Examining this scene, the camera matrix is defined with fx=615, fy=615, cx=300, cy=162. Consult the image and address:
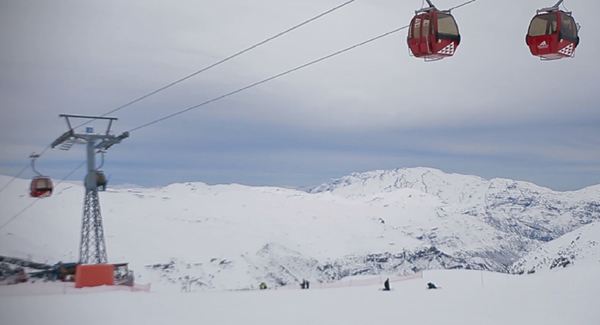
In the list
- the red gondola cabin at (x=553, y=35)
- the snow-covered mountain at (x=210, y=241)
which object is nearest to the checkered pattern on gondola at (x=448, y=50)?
the red gondola cabin at (x=553, y=35)

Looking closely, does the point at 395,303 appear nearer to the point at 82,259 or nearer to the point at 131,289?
the point at 131,289

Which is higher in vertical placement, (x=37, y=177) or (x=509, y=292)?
(x=37, y=177)

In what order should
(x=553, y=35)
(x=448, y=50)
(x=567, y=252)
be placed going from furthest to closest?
(x=567, y=252)
(x=448, y=50)
(x=553, y=35)

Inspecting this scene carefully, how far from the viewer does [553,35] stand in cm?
1420

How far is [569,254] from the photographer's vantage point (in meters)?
133

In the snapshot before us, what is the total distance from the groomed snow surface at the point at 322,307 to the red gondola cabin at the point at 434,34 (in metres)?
8.63

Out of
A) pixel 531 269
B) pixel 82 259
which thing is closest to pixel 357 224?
pixel 531 269

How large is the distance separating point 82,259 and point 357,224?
163875 mm

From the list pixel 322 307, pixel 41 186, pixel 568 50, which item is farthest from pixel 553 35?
pixel 41 186

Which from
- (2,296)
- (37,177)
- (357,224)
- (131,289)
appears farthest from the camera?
(357,224)

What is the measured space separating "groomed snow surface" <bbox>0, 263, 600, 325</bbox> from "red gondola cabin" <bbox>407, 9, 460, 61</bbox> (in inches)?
340

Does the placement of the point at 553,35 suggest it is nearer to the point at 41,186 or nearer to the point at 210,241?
the point at 41,186

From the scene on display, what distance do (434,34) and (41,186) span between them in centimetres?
2650

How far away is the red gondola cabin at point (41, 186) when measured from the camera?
33906 millimetres
